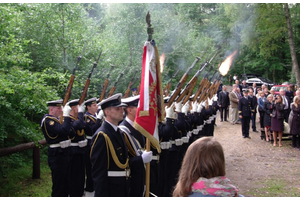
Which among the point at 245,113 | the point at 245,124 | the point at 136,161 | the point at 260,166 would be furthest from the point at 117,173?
the point at 245,124

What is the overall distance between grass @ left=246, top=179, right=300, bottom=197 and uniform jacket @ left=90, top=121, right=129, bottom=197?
425 cm

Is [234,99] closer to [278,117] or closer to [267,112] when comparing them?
[267,112]

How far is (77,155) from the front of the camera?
6234 millimetres

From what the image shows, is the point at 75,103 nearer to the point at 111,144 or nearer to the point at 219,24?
the point at 111,144

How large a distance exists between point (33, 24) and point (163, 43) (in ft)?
25.4

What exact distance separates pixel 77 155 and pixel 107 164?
2952mm

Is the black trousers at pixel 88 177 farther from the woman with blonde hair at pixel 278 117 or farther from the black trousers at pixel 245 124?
the black trousers at pixel 245 124

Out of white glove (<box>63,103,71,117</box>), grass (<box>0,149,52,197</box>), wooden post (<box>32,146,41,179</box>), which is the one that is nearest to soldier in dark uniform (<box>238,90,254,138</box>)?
grass (<box>0,149,52,197</box>)

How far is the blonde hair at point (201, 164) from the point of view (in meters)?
2.27

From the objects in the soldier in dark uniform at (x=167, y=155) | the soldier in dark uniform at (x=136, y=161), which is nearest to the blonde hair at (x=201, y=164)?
the soldier in dark uniform at (x=136, y=161)

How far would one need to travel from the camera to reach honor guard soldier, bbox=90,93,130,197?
11.2ft

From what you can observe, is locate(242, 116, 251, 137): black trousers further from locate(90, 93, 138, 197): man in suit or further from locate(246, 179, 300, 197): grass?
locate(90, 93, 138, 197): man in suit

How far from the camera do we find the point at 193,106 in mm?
8820

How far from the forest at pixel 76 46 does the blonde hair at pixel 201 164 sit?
4.25 m
